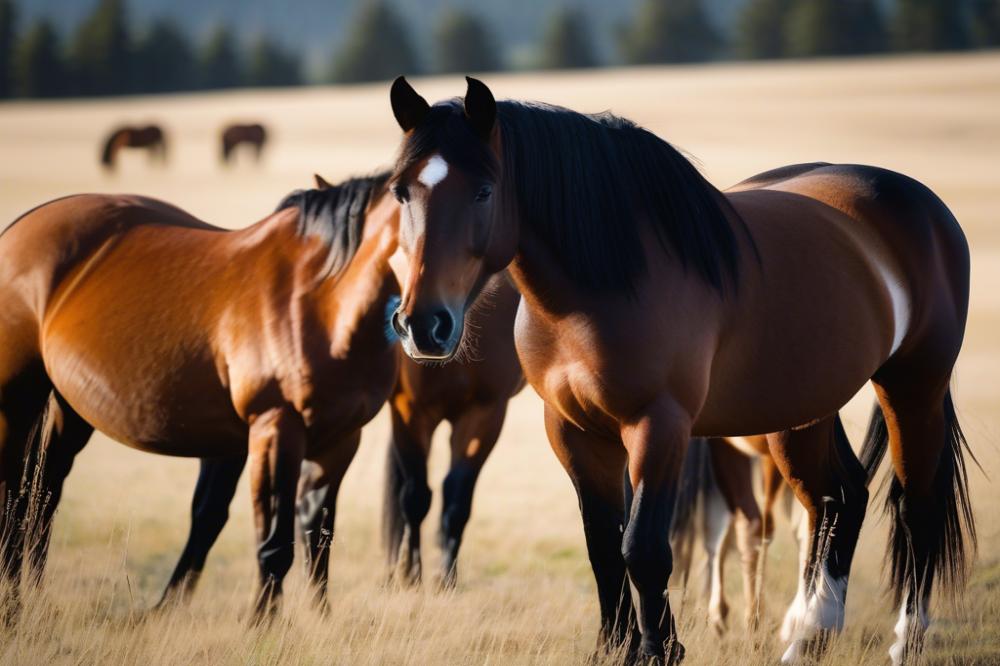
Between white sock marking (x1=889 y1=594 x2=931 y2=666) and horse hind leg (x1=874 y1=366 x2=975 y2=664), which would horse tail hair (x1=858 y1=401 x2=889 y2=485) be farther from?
white sock marking (x1=889 y1=594 x2=931 y2=666)

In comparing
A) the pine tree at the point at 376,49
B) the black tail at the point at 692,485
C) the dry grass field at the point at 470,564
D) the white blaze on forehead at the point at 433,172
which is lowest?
the dry grass field at the point at 470,564

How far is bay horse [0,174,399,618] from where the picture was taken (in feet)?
15.3

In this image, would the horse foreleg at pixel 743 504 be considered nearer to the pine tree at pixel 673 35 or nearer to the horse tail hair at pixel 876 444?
the horse tail hair at pixel 876 444

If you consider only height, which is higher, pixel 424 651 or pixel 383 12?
pixel 383 12

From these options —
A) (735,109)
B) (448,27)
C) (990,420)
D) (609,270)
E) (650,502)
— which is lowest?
(990,420)

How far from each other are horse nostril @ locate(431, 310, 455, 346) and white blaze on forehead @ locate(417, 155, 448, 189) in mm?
385

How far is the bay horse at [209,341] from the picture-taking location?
4.67m

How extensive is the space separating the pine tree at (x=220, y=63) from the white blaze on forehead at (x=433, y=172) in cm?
6662

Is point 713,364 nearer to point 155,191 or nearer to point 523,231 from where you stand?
point 523,231

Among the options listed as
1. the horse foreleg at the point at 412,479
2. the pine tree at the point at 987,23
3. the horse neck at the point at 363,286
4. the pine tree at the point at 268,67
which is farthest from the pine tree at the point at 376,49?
the horse neck at the point at 363,286

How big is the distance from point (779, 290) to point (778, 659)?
168 centimetres

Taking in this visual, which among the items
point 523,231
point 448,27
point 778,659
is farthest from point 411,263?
point 448,27

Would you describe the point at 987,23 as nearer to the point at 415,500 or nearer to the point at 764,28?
the point at 764,28

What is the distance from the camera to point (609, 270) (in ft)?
12.3
